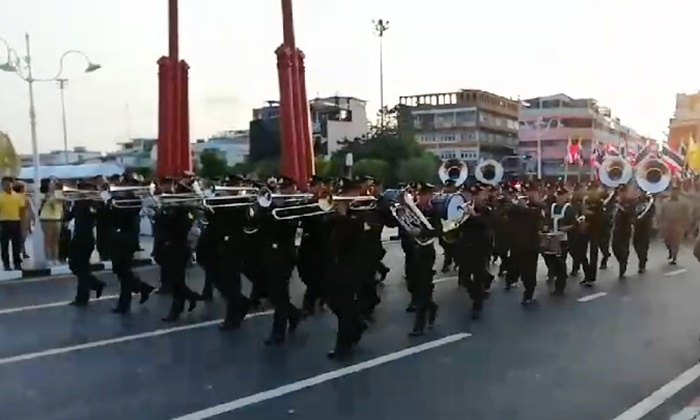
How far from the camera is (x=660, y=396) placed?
7305 millimetres

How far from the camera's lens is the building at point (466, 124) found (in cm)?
7662

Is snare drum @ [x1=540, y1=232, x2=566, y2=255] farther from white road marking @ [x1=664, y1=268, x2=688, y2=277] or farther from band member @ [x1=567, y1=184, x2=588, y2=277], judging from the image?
white road marking @ [x1=664, y1=268, x2=688, y2=277]

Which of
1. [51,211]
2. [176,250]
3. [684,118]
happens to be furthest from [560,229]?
[684,118]

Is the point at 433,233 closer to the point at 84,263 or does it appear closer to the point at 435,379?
the point at 435,379

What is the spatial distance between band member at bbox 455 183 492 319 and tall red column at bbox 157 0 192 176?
18.1 metres

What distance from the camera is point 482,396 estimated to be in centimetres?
727

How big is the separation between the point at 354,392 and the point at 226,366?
1.52 metres

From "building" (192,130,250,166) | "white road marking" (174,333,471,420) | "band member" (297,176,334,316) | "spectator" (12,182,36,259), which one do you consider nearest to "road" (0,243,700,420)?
"white road marking" (174,333,471,420)

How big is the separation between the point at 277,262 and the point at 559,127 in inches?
3133

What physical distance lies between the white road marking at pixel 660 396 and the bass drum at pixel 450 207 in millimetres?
3857

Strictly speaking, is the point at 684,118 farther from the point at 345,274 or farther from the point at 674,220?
the point at 345,274

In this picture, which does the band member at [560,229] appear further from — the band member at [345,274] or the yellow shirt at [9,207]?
the yellow shirt at [9,207]

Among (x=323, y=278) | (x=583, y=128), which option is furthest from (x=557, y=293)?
(x=583, y=128)

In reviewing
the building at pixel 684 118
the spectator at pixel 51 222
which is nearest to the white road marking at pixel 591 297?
the spectator at pixel 51 222
